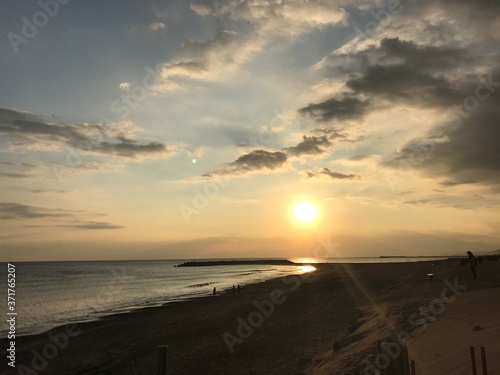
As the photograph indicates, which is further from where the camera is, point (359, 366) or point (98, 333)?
point (98, 333)

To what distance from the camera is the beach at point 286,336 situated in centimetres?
1432

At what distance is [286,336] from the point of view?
2294cm

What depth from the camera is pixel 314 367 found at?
15500mm

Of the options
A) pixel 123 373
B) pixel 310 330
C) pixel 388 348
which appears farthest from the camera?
pixel 310 330

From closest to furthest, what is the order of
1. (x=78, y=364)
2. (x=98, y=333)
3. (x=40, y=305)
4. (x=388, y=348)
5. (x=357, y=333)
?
(x=388, y=348) < (x=357, y=333) < (x=78, y=364) < (x=98, y=333) < (x=40, y=305)

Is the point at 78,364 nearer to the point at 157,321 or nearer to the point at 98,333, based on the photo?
the point at 98,333

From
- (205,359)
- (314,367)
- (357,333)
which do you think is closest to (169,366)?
(205,359)

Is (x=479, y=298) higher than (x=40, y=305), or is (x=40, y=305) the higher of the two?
(x=479, y=298)

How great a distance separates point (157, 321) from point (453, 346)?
90.2 feet

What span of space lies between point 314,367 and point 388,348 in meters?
4.45

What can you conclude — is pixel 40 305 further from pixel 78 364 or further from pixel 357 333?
pixel 357 333

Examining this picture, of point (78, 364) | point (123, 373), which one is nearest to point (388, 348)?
point (123, 373)

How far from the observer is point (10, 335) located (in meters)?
31.4

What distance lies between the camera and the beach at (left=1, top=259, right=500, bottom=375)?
14320mm
